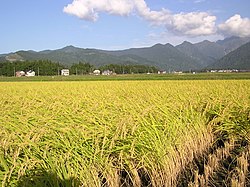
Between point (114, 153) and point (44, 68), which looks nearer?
point (114, 153)

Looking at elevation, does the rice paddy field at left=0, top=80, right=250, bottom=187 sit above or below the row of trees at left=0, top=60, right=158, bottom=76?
below

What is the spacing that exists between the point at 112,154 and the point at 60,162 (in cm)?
70

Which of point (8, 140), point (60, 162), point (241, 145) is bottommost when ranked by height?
point (241, 145)

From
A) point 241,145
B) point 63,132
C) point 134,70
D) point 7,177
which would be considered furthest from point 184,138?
point 134,70

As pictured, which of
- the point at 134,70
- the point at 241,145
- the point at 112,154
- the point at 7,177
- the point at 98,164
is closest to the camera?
the point at 7,177

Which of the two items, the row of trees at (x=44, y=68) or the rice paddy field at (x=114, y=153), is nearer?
the rice paddy field at (x=114, y=153)

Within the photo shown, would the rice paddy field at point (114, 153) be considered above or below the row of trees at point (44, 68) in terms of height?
below

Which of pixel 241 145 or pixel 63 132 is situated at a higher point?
pixel 63 132

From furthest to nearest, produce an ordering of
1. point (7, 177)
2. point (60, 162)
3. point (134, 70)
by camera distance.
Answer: point (134, 70), point (60, 162), point (7, 177)

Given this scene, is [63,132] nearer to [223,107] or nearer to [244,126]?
[244,126]

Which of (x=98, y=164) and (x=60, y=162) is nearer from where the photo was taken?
(x=60, y=162)

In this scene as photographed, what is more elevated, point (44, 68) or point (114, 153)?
point (44, 68)

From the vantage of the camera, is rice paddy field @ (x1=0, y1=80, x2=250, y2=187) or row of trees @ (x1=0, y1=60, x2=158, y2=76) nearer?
rice paddy field @ (x1=0, y1=80, x2=250, y2=187)

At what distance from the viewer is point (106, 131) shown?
10.6 ft
